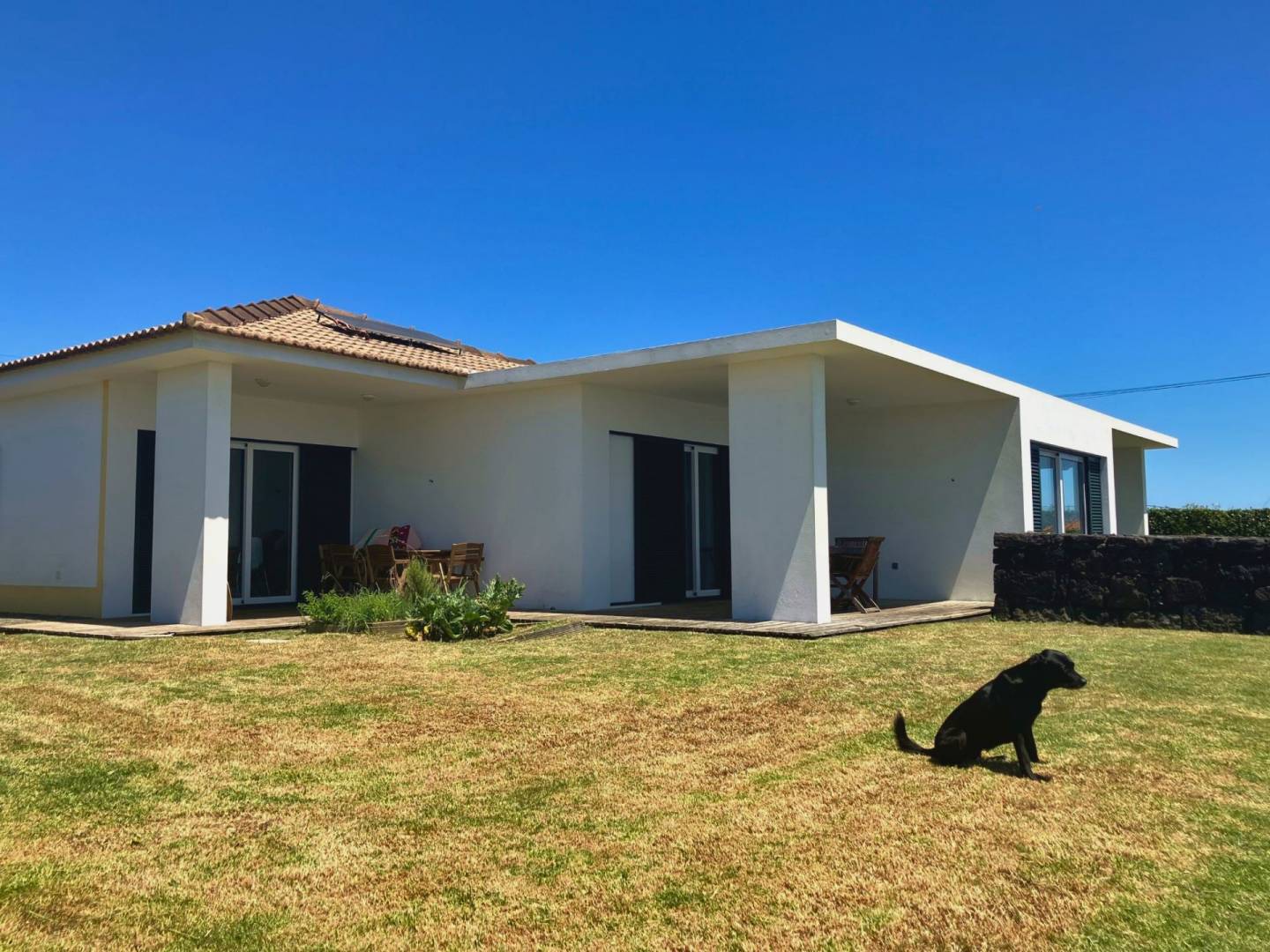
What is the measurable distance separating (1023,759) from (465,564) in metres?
8.62

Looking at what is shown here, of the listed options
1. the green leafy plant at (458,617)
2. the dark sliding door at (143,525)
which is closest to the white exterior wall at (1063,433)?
the green leafy plant at (458,617)

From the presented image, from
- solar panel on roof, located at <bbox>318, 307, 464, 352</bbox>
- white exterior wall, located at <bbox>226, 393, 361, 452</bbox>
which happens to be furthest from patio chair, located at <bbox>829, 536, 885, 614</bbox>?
white exterior wall, located at <bbox>226, 393, 361, 452</bbox>

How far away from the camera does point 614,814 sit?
11.9 ft

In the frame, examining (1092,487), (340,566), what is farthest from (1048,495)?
(340,566)

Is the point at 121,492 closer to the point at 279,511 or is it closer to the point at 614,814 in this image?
the point at 279,511

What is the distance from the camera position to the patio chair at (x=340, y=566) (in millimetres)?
12055

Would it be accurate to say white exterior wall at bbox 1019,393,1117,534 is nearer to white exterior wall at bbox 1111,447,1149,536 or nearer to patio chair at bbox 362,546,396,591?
white exterior wall at bbox 1111,447,1149,536

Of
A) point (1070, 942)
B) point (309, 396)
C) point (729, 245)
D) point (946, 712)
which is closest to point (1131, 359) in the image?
point (729, 245)

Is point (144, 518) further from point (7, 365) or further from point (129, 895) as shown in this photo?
point (129, 895)

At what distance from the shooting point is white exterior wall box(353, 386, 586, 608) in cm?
1145

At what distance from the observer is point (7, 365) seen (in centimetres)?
1119

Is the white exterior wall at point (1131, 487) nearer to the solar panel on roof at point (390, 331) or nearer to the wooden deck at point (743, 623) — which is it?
the wooden deck at point (743, 623)

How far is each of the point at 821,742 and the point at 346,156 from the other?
12.1m

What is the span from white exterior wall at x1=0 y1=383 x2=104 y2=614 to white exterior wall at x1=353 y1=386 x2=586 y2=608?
3487mm
